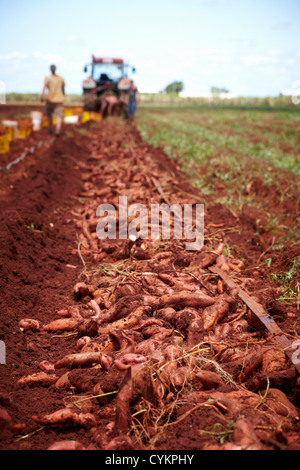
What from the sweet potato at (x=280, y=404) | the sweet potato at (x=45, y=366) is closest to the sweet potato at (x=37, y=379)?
the sweet potato at (x=45, y=366)

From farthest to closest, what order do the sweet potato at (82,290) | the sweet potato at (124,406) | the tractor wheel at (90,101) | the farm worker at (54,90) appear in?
the tractor wheel at (90,101)
the farm worker at (54,90)
the sweet potato at (82,290)
the sweet potato at (124,406)

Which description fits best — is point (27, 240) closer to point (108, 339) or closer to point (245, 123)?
point (108, 339)

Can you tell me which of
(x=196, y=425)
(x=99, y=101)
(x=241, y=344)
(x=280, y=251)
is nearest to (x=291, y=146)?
(x=99, y=101)

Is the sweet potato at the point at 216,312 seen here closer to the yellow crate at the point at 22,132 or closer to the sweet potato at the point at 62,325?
the sweet potato at the point at 62,325

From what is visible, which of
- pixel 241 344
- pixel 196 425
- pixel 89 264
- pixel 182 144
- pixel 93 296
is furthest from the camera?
pixel 182 144

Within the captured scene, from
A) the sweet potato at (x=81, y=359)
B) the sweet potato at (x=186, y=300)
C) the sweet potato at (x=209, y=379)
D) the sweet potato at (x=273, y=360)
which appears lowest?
the sweet potato at (x=81, y=359)

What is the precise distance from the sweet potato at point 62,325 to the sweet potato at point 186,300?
0.82 m

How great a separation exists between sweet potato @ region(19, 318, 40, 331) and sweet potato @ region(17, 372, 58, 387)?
0.67 m

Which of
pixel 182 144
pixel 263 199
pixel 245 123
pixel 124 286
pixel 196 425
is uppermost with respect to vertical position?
pixel 245 123

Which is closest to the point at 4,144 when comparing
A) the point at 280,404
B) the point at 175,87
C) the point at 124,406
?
the point at 124,406

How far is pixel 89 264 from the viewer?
15.3 feet

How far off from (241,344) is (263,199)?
4.85m

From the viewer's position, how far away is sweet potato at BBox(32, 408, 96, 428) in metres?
2.35

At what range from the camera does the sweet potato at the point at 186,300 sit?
10.6 ft
